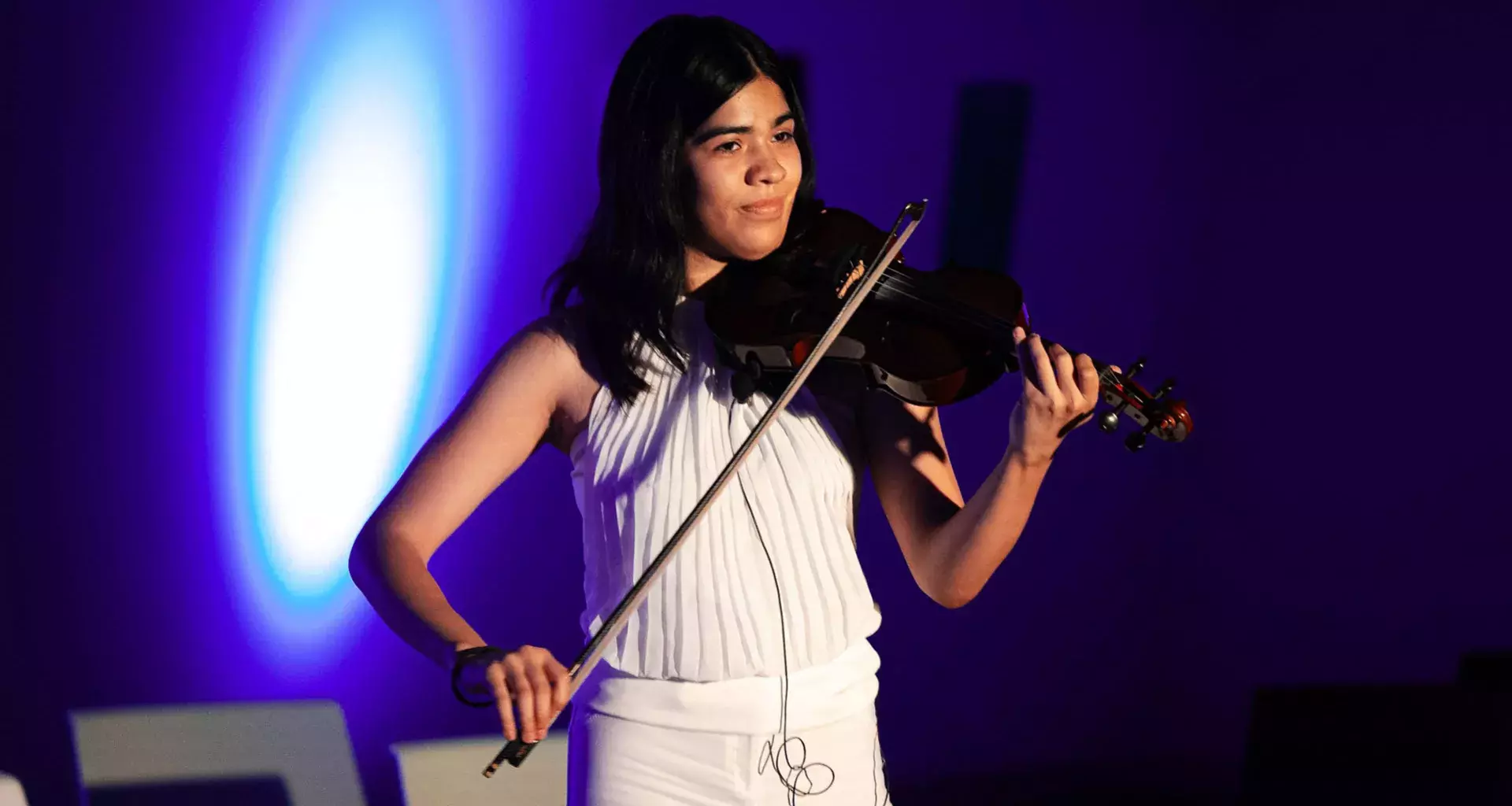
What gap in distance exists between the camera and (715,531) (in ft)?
4.00

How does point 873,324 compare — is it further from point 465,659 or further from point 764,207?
point 465,659

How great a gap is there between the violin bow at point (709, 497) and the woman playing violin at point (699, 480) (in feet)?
0.15

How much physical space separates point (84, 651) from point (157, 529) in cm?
24

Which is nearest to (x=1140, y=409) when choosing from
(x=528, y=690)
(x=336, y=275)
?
(x=528, y=690)

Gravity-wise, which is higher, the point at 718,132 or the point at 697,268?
the point at 718,132

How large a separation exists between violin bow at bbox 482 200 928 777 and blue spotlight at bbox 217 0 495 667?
4.17 feet

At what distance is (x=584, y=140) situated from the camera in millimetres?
2525

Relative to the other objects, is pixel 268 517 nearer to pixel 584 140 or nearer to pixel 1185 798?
pixel 584 140

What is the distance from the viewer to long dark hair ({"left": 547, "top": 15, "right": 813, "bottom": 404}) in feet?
4.22

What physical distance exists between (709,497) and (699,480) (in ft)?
0.28

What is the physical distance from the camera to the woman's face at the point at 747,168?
→ 51.1 inches

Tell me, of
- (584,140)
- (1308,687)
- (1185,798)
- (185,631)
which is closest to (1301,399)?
(1185,798)

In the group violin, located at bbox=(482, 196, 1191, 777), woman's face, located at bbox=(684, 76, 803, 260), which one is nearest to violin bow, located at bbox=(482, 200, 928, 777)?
violin, located at bbox=(482, 196, 1191, 777)

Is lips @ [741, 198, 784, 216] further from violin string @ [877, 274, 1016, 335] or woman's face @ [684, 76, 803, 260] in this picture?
violin string @ [877, 274, 1016, 335]
